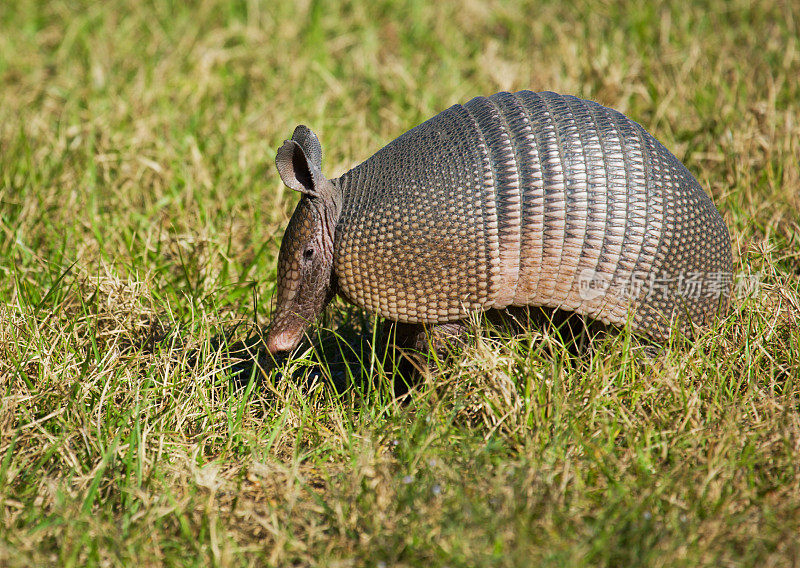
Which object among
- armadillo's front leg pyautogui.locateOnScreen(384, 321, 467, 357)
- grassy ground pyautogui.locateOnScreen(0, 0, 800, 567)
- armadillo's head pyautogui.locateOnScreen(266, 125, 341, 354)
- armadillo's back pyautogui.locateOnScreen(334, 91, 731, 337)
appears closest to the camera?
grassy ground pyautogui.locateOnScreen(0, 0, 800, 567)

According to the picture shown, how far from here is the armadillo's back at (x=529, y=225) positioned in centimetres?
372

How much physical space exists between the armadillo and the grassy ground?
0.27 m

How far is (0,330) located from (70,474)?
1107 millimetres

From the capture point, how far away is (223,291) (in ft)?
16.2

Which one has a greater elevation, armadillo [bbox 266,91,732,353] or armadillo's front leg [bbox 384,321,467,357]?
armadillo [bbox 266,91,732,353]

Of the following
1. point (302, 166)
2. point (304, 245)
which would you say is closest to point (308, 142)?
point (302, 166)

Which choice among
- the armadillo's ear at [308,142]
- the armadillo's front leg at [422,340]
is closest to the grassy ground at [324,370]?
the armadillo's front leg at [422,340]

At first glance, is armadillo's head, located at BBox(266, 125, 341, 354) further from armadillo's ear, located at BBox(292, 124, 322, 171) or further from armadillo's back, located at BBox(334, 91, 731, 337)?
armadillo's back, located at BBox(334, 91, 731, 337)

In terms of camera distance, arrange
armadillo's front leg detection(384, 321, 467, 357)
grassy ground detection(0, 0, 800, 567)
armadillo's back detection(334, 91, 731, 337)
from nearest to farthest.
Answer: grassy ground detection(0, 0, 800, 567) < armadillo's back detection(334, 91, 731, 337) < armadillo's front leg detection(384, 321, 467, 357)

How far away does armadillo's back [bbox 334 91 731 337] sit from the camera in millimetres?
3723

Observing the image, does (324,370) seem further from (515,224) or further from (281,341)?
(515,224)

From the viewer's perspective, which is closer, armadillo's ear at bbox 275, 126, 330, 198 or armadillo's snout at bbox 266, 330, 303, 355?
armadillo's ear at bbox 275, 126, 330, 198

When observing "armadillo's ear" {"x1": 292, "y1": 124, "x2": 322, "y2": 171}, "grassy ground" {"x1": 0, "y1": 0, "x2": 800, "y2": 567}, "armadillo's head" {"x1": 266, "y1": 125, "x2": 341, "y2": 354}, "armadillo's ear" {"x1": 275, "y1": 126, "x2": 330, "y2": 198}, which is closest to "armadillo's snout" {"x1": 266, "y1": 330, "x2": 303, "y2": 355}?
"armadillo's head" {"x1": 266, "y1": 125, "x2": 341, "y2": 354}

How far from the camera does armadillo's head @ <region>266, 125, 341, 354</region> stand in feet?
12.7
